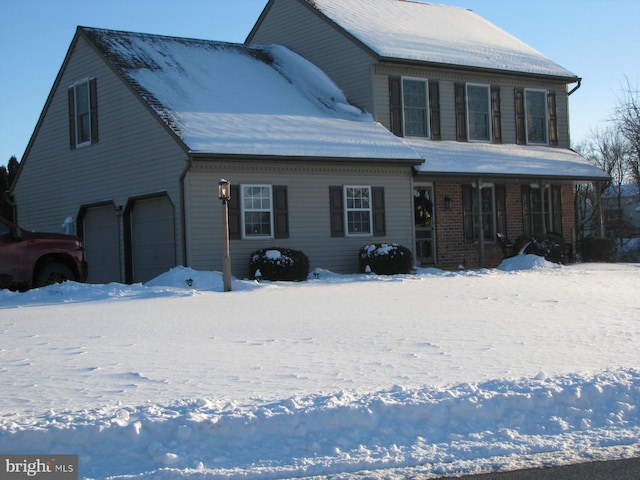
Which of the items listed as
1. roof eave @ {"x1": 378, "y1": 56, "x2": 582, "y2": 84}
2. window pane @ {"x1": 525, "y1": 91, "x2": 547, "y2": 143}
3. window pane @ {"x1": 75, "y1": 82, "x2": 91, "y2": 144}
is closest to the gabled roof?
window pane @ {"x1": 75, "y1": 82, "x2": 91, "y2": 144}

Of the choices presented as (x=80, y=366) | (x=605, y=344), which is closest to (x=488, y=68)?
(x=605, y=344)

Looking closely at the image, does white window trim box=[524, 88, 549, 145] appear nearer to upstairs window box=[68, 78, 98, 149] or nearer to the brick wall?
the brick wall

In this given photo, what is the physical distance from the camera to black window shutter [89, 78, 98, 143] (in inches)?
922

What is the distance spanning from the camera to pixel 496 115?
1042 inches

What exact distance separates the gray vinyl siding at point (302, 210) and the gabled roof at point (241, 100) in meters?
0.56

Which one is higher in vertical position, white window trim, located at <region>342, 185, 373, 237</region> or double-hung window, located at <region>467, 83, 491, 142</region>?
double-hung window, located at <region>467, 83, 491, 142</region>

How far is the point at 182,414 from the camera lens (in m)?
6.55

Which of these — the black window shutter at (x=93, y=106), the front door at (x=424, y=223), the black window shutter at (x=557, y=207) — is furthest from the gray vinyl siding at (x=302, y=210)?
the black window shutter at (x=557, y=207)

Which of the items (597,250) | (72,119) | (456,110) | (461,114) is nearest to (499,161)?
(461,114)

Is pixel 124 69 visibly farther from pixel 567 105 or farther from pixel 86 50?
pixel 567 105

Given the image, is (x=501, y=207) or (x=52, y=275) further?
(x=501, y=207)

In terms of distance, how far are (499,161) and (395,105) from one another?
351 centimetres

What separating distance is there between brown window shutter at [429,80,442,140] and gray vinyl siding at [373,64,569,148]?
12 centimetres

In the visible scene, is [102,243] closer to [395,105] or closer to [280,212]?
[280,212]
